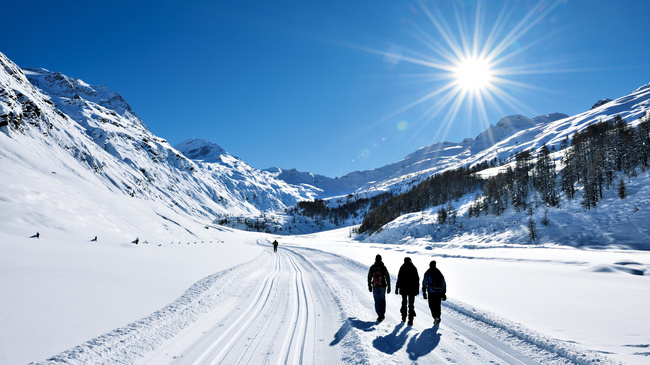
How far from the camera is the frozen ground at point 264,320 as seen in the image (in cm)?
616

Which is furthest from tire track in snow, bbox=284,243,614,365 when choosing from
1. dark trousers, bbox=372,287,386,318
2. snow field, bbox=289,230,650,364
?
dark trousers, bbox=372,287,386,318

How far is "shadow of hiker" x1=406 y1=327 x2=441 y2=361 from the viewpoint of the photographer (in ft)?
21.8

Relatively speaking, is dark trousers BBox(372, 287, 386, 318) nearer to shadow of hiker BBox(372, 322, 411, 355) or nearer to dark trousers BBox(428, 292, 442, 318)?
shadow of hiker BBox(372, 322, 411, 355)

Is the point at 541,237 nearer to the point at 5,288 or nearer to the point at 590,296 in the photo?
the point at 590,296

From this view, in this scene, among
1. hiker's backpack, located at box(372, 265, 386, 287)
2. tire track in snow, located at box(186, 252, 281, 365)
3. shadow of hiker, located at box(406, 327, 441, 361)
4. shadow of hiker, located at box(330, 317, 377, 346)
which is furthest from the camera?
hiker's backpack, located at box(372, 265, 386, 287)

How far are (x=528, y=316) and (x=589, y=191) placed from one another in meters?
60.2

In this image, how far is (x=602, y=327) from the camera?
321 inches

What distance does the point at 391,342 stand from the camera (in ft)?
24.0

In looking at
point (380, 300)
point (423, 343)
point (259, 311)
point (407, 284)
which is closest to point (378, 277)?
point (380, 300)

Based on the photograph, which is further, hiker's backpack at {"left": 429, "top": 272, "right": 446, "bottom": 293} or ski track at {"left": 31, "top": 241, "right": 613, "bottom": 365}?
hiker's backpack at {"left": 429, "top": 272, "right": 446, "bottom": 293}

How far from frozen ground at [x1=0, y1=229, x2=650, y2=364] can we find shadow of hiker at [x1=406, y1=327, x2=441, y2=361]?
5 cm

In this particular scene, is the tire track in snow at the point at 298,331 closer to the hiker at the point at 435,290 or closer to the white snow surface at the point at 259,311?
the white snow surface at the point at 259,311

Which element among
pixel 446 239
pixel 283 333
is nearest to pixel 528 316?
pixel 283 333

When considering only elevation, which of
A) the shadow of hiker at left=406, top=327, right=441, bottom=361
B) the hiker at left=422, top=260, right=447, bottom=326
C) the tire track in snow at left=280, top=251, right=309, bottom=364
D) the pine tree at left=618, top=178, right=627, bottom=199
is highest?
the pine tree at left=618, top=178, right=627, bottom=199
